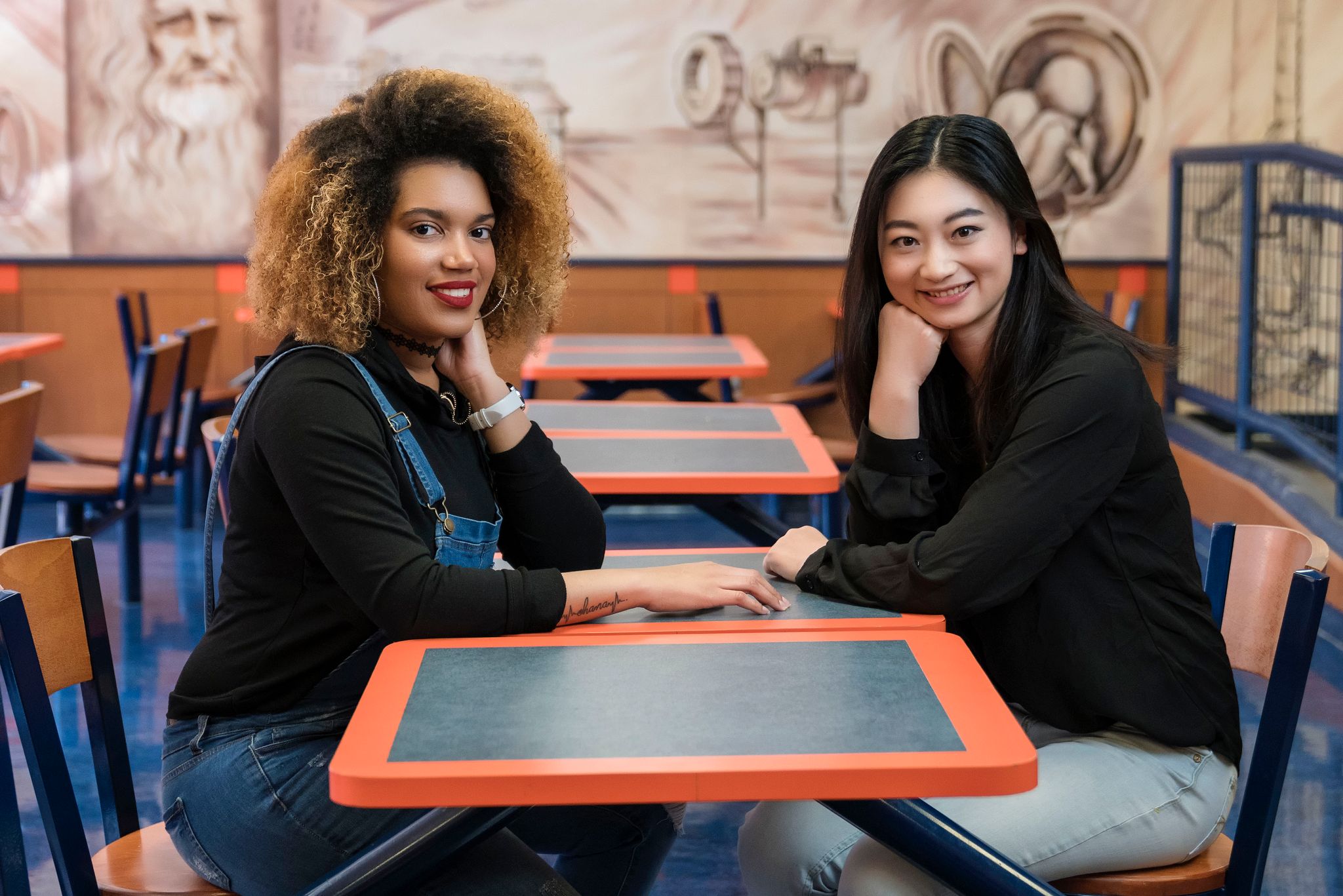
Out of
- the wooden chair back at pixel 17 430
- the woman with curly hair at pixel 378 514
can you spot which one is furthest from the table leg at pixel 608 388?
the woman with curly hair at pixel 378 514

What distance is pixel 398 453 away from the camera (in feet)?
5.43

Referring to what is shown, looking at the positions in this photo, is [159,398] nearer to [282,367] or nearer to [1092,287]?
[282,367]

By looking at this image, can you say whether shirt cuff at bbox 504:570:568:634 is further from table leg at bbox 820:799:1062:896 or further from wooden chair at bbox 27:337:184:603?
wooden chair at bbox 27:337:184:603

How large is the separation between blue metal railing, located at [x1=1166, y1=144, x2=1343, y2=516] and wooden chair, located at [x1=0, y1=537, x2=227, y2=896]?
3.78 meters

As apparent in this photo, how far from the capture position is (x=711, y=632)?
1.60m

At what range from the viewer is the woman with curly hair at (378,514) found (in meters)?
1.54

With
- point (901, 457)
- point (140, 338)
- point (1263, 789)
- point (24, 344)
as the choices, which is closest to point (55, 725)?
point (901, 457)

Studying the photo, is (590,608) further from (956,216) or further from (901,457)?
(956,216)

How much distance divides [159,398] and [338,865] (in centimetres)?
310

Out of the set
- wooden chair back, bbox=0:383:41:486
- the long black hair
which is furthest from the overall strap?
wooden chair back, bbox=0:383:41:486

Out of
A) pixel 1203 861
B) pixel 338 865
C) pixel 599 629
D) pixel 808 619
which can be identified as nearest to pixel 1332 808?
pixel 1203 861

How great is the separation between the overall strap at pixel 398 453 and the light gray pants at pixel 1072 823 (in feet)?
2.03

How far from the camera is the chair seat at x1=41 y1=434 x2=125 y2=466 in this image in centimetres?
480

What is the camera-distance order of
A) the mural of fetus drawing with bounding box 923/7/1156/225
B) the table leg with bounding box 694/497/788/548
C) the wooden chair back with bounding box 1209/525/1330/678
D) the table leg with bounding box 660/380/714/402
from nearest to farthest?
1. the wooden chair back with bounding box 1209/525/1330/678
2. the table leg with bounding box 694/497/788/548
3. the table leg with bounding box 660/380/714/402
4. the mural of fetus drawing with bounding box 923/7/1156/225
